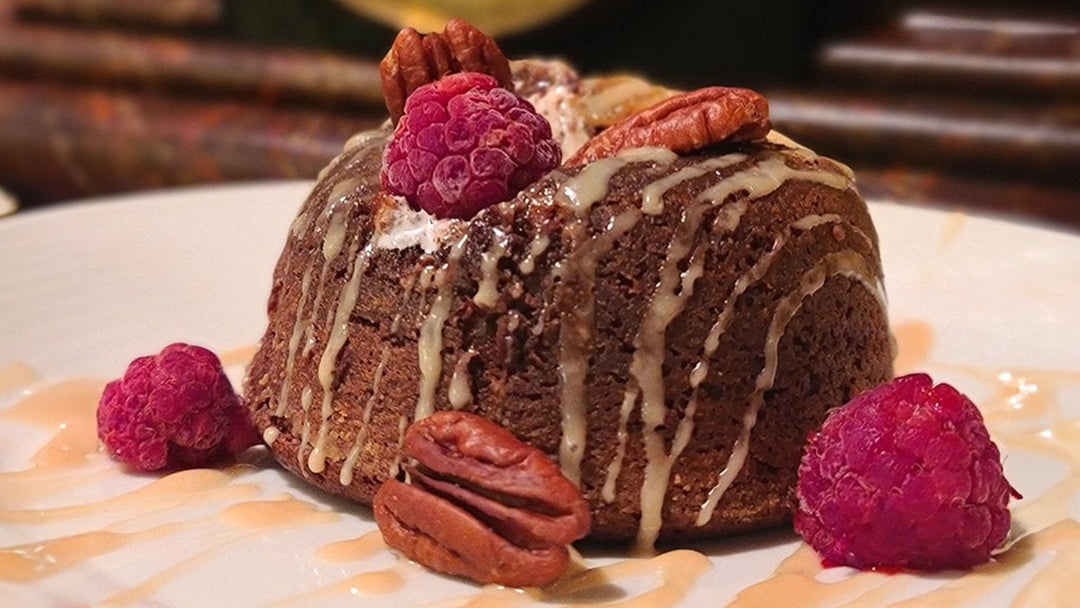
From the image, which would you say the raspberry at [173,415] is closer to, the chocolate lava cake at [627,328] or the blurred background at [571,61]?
the chocolate lava cake at [627,328]

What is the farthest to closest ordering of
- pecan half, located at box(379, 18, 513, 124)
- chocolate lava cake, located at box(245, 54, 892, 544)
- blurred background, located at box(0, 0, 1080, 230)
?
1. blurred background, located at box(0, 0, 1080, 230)
2. pecan half, located at box(379, 18, 513, 124)
3. chocolate lava cake, located at box(245, 54, 892, 544)

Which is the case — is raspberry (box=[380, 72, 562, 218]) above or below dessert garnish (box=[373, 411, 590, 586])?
above

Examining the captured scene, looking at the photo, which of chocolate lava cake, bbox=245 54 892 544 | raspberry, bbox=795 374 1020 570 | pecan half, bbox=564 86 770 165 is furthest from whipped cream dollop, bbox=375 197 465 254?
raspberry, bbox=795 374 1020 570

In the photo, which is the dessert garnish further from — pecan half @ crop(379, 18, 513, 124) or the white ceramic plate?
pecan half @ crop(379, 18, 513, 124)

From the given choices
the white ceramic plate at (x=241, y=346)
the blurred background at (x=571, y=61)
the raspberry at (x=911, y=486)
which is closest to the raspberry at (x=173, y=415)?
the white ceramic plate at (x=241, y=346)

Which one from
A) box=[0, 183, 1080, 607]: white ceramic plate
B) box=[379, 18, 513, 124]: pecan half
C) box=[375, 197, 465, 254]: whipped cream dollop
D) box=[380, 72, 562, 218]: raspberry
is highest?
box=[379, 18, 513, 124]: pecan half

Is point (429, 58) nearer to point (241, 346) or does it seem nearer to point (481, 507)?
point (481, 507)

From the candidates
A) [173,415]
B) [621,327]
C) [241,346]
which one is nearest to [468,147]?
[621,327]
